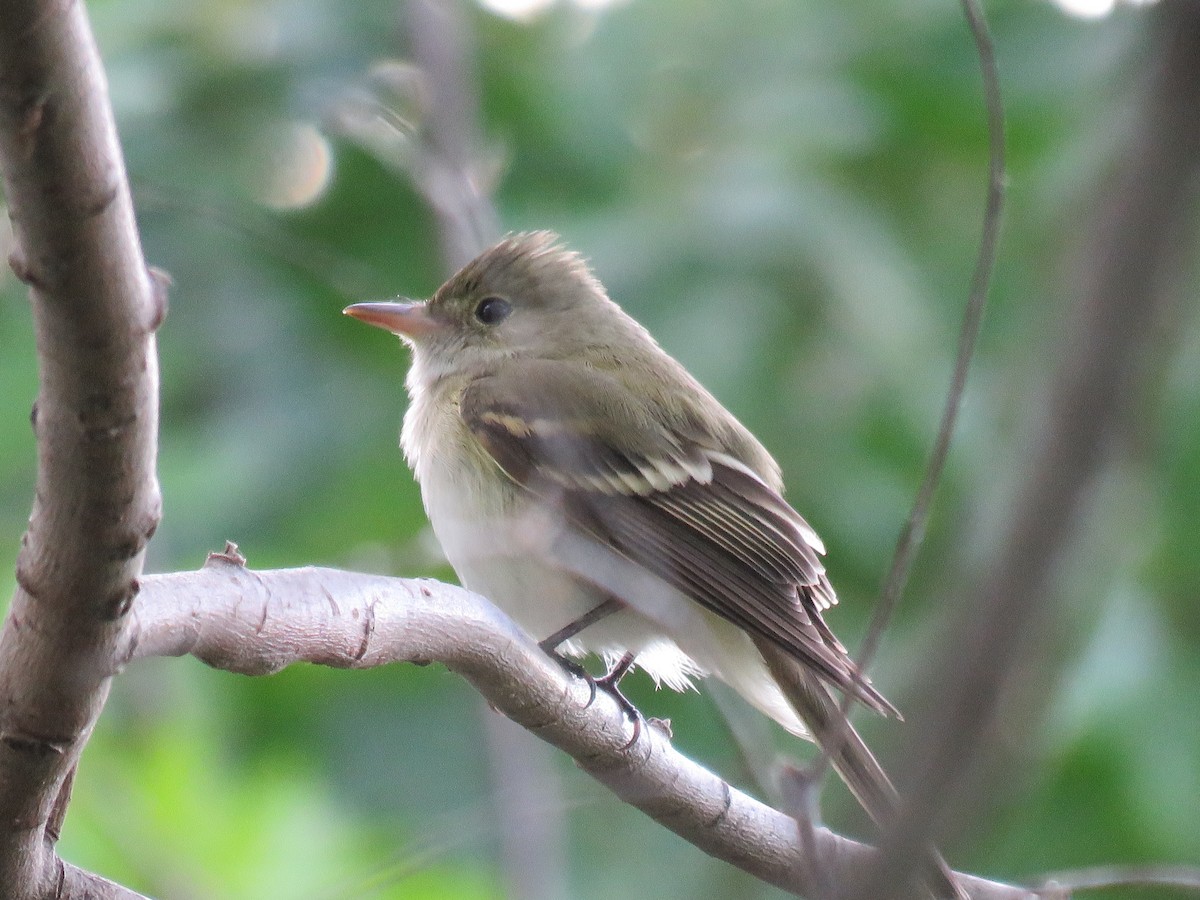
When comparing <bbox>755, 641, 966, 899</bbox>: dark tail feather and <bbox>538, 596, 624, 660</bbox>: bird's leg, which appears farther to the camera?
<bbox>538, 596, 624, 660</bbox>: bird's leg

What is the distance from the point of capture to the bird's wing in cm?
331

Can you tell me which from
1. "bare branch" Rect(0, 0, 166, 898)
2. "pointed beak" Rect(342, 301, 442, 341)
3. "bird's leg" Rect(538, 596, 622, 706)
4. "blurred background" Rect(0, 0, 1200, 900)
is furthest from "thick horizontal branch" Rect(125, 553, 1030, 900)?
"pointed beak" Rect(342, 301, 442, 341)

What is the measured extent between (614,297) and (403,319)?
96 cm

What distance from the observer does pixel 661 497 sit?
11.8ft

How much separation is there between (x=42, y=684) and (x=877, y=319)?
10.9 feet

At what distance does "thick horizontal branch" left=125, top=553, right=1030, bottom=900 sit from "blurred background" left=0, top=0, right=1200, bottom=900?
2.92ft

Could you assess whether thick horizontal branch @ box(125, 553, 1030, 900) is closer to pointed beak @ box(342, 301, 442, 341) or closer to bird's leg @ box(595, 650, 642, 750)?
bird's leg @ box(595, 650, 642, 750)

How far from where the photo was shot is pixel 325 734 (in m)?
5.00

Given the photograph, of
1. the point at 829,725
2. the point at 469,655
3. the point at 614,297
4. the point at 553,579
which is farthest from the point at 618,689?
the point at 614,297

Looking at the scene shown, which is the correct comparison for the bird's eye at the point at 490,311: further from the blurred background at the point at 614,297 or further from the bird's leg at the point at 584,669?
the bird's leg at the point at 584,669

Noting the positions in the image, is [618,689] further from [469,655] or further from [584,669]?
[469,655]

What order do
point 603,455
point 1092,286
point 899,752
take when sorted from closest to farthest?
point 1092,286 < point 899,752 < point 603,455

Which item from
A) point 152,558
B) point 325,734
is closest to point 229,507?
point 152,558

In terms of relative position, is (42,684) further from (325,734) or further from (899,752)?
(325,734)
